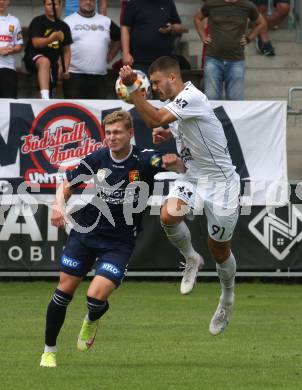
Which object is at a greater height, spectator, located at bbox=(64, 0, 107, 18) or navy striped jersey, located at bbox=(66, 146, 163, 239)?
navy striped jersey, located at bbox=(66, 146, 163, 239)

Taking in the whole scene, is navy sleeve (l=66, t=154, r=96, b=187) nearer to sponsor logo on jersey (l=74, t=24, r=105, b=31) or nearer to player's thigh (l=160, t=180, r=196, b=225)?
player's thigh (l=160, t=180, r=196, b=225)

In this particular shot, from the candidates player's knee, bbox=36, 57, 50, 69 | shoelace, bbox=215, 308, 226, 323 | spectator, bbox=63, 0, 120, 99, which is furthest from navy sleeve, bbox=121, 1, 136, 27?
shoelace, bbox=215, 308, 226, 323

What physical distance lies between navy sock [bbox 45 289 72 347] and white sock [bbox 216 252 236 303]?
6.16 ft

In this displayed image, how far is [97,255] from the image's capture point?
360 inches

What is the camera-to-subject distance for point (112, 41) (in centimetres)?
1744

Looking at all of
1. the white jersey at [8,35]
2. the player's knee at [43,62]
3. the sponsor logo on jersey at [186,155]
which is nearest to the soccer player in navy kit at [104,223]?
the sponsor logo on jersey at [186,155]

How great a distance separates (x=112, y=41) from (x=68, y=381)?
9.78 meters

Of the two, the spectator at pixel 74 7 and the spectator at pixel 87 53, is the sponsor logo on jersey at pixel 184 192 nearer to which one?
the spectator at pixel 87 53

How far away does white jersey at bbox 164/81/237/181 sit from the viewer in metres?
9.52

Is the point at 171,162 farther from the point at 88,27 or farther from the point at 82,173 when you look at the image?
the point at 88,27

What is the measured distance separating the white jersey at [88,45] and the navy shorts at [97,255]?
7946mm

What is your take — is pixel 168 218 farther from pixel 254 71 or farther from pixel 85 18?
pixel 254 71

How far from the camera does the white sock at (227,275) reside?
33.8 feet

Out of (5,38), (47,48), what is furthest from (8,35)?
(47,48)
